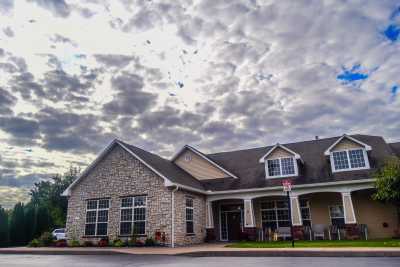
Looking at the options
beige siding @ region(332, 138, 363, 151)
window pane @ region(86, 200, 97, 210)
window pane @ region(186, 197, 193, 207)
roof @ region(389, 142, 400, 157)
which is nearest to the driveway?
window pane @ region(186, 197, 193, 207)

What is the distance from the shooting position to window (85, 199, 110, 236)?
19797 mm

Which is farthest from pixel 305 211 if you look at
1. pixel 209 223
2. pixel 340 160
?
pixel 209 223

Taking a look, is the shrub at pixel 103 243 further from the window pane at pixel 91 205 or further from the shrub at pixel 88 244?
the window pane at pixel 91 205

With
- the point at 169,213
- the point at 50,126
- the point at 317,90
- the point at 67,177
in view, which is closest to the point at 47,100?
the point at 50,126

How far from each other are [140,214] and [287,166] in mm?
10059

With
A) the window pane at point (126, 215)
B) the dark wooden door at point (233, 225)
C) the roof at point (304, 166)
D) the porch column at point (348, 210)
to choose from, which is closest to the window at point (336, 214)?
the porch column at point (348, 210)

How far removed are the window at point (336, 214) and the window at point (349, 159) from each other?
252cm

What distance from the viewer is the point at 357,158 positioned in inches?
792

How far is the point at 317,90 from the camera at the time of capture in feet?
65.2

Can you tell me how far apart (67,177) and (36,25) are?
163 feet

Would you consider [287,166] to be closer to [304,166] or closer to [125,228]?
[304,166]

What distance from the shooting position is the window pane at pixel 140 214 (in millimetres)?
18789

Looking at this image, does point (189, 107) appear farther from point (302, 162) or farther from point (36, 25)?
point (36, 25)

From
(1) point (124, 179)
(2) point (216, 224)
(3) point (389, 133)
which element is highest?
(3) point (389, 133)
